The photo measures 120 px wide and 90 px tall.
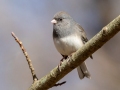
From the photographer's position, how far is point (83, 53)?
112cm

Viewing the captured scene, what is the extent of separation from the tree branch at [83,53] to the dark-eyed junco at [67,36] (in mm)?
474

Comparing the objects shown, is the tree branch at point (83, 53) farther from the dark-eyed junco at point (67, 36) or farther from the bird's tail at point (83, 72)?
the bird's tail at point (83, 72)

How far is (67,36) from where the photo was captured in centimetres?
174

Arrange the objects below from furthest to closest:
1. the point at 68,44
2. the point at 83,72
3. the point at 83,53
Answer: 1. the point at 83,72
2. the point at 68,44
3. the point at 83,53

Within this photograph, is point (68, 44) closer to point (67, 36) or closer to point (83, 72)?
point (67, 36)

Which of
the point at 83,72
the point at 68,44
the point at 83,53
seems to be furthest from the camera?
the point at 83,72

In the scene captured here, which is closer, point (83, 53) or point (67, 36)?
point (83, 53)

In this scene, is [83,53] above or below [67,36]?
below

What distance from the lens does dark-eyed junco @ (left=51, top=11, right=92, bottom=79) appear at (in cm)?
171

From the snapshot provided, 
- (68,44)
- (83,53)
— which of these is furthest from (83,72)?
(83,53)

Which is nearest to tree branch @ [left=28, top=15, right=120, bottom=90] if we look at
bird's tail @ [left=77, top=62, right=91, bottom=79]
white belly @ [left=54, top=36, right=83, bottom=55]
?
white belly @ [left=54, top=36, right=83, bottom=55]

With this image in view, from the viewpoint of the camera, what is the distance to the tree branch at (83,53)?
41.3 inches

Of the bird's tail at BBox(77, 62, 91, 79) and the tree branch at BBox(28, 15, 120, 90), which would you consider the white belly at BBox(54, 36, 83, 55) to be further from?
the tree branch at BBox(28, 15, 120, 90)

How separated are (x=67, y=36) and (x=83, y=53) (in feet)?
2.06
